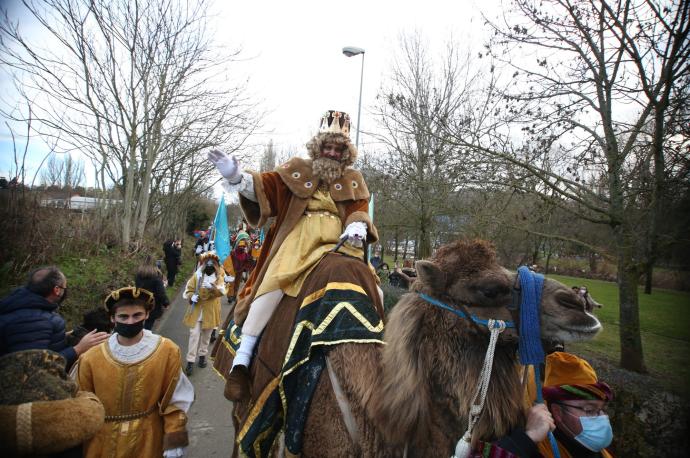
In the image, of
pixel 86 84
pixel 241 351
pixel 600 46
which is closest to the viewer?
pixel 241 351

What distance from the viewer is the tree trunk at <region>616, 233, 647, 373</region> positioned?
21.7 ft

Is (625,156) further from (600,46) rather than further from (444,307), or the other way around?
(444,307)

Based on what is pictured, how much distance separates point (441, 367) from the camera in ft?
6.51

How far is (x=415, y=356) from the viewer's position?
2020 millimetres

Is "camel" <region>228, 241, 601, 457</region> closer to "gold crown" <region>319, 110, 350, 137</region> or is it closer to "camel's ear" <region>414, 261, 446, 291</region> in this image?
"camel's ear" <region>414, 261, 446, 291</region>

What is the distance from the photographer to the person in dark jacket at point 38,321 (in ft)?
10.9

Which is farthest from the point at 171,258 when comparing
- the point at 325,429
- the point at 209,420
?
the point at 325,429

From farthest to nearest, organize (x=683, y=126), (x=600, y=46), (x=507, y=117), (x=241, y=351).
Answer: (x=507, y=117)
(x=600, y=46)
(x=683, y=126)
(x=241, y=351)

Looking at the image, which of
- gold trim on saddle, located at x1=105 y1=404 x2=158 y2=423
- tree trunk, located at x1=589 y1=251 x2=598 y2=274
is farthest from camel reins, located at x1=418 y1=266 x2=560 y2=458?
tree trunk, located at x1=589 y1=251 x2=598 y2=274

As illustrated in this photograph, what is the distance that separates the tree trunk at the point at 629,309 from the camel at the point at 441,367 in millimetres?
5883

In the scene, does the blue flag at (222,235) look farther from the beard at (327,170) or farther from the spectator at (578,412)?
the spectator at (578,412)

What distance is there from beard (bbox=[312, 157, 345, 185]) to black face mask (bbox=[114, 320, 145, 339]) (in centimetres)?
192

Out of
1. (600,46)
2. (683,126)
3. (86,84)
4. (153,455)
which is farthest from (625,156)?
(86,84)

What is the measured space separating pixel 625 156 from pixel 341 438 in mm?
6550
